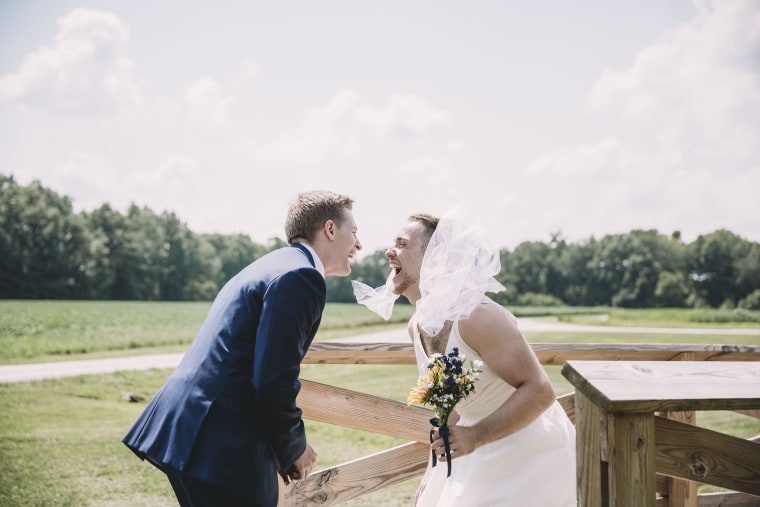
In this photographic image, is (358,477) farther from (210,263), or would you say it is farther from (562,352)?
(210,263)

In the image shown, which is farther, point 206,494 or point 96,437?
point 96,437

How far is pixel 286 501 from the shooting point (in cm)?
371

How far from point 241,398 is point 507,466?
1250 millimetres

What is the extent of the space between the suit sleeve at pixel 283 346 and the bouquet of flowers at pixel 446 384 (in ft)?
1.82

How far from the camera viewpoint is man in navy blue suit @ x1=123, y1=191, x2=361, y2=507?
7.93 feet

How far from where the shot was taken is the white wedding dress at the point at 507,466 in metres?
2.78

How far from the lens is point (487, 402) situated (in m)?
2.99

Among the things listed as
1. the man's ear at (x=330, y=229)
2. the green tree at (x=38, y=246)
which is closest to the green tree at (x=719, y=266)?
the green tree at (x=38, y=246)

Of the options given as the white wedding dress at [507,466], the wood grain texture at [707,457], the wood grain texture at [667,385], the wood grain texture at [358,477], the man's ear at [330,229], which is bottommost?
the wood grain texture at [358,477]

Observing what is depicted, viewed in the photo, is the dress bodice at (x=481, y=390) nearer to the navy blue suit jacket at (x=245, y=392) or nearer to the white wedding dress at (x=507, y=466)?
the white wedding dress at (x=507, y=466)

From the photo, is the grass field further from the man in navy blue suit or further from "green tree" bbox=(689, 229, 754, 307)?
"green tree" bbox=(689, 229, 754, 307)

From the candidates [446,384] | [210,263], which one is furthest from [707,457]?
[210,263]

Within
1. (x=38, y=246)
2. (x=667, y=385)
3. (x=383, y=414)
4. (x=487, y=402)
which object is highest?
(x=38, y=246)

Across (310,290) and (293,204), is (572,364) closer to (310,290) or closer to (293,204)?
(310,290)
